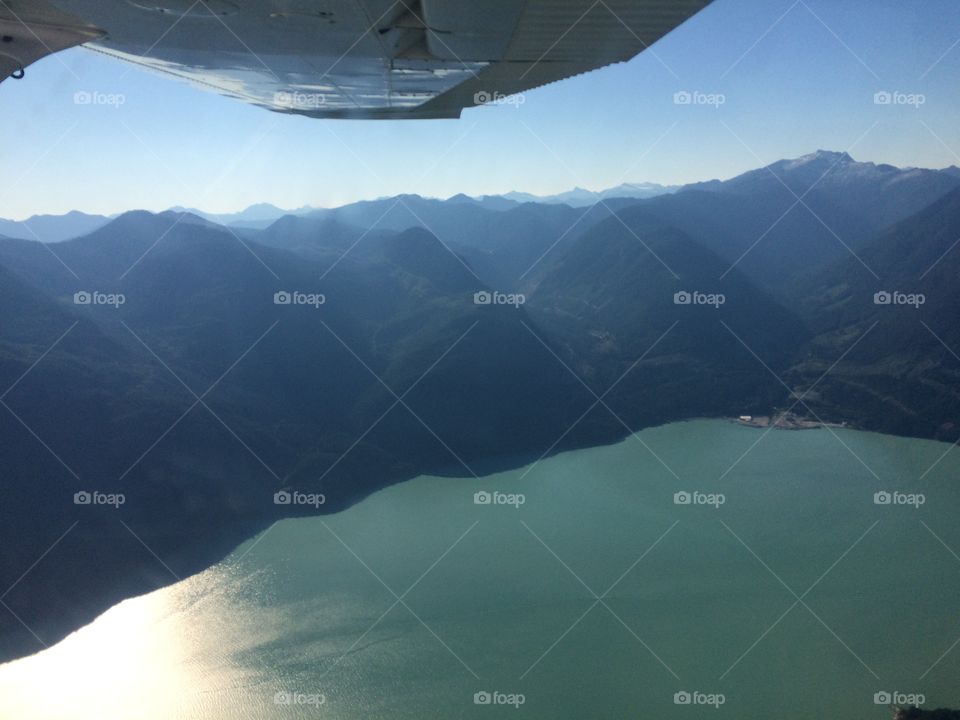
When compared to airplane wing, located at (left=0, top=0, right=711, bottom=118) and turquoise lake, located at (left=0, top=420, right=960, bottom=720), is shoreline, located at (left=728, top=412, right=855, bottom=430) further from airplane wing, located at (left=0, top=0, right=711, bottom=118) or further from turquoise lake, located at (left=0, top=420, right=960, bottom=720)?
airplane wing, located at (left=0, top=0, right=711, bottom=118)

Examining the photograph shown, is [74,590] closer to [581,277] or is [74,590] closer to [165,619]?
[165,619]

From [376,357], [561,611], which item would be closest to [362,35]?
[561,611]

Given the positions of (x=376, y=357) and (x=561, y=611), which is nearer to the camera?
(x=561, y=611)

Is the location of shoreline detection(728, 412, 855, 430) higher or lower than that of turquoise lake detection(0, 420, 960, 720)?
higher

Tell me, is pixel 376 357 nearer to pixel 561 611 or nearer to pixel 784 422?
pixel 561 611

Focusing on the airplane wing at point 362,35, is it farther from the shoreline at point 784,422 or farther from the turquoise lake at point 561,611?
the shoreline at point 784,422

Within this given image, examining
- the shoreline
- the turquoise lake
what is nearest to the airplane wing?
the turquoise lake
